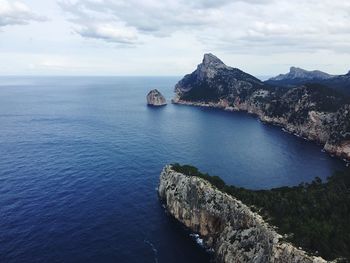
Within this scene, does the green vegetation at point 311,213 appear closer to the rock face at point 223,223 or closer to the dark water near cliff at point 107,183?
the rock face at point 223,223

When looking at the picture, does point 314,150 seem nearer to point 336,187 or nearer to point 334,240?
point 336,187

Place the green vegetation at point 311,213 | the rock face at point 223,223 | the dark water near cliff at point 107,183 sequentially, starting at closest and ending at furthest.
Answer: the green vegetation at point 311,213, the rock face at point 223,223, the dark water near cliff at point 107,183

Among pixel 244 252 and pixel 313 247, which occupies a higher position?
pixel 313 247

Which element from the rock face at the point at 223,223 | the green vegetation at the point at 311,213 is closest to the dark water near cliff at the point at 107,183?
the rock face at the point at 223,223

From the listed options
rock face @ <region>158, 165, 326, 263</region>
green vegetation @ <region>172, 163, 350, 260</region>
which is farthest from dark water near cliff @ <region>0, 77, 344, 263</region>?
green vegetation @ <region>172, 163, 350, 260</region>

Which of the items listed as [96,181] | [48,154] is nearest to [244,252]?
[96,181]

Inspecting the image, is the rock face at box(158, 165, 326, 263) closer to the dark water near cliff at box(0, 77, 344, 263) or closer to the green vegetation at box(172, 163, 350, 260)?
the green vegetation at box(172, 163, 350, 260)

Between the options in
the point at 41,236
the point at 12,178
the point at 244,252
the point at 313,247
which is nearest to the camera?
the point at 313,247
